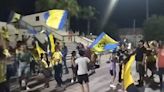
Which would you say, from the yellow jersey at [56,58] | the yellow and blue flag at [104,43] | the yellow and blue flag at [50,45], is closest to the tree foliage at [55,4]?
the yellow and blue flag at [104,43]

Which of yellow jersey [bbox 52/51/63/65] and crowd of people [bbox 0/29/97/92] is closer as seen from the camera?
crowd of people [bbox 0/29/97/92]

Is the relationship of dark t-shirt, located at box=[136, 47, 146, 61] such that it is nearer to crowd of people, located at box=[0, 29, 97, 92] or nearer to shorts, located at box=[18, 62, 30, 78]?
crowd of people, located at box=[0, 29, 97, 92]

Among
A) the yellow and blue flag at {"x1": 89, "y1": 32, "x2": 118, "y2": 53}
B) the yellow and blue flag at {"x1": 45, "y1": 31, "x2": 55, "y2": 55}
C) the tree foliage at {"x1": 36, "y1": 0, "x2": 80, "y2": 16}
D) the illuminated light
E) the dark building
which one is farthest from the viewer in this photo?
the illuminated light

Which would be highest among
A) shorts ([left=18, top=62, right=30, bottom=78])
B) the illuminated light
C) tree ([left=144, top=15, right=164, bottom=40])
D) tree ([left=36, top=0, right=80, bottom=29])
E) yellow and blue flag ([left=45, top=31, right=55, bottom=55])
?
the illuminated light

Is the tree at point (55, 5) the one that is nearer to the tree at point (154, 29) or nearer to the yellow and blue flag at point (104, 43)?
the tree at point (154, 29)

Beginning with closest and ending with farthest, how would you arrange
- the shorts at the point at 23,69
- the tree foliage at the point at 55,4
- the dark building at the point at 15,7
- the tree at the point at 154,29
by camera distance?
the shorts at the point at 23,69 → the dark building at the point at 15,7 → the tree foliage at the point at 55,4 → the tree at the point at 154,29

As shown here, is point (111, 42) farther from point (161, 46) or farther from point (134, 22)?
point (134, 22)

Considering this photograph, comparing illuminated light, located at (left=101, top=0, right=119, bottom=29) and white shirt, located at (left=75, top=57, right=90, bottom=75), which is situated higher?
illuminated light, located at (left=101, top=0, right=119, bottom=29)

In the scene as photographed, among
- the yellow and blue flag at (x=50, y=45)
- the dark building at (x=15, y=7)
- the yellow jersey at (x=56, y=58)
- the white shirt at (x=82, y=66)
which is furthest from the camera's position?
the dark building at (x=15, y=7)

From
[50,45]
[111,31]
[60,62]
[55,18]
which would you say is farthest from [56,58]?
[111,31]

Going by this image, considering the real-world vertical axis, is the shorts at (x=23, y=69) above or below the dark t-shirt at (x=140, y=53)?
below

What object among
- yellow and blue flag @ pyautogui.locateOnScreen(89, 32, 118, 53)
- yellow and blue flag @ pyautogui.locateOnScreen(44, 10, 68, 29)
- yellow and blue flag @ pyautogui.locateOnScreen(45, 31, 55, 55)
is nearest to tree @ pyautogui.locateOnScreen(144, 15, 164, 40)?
yellow and blue flag @ pyautogui.locateOnScreen(89, 32, 118, 53)

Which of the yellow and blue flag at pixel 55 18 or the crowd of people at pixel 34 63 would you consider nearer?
the crowd of people at pixel 34 63

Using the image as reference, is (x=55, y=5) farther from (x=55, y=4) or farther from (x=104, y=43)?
(x=104, y=43)
